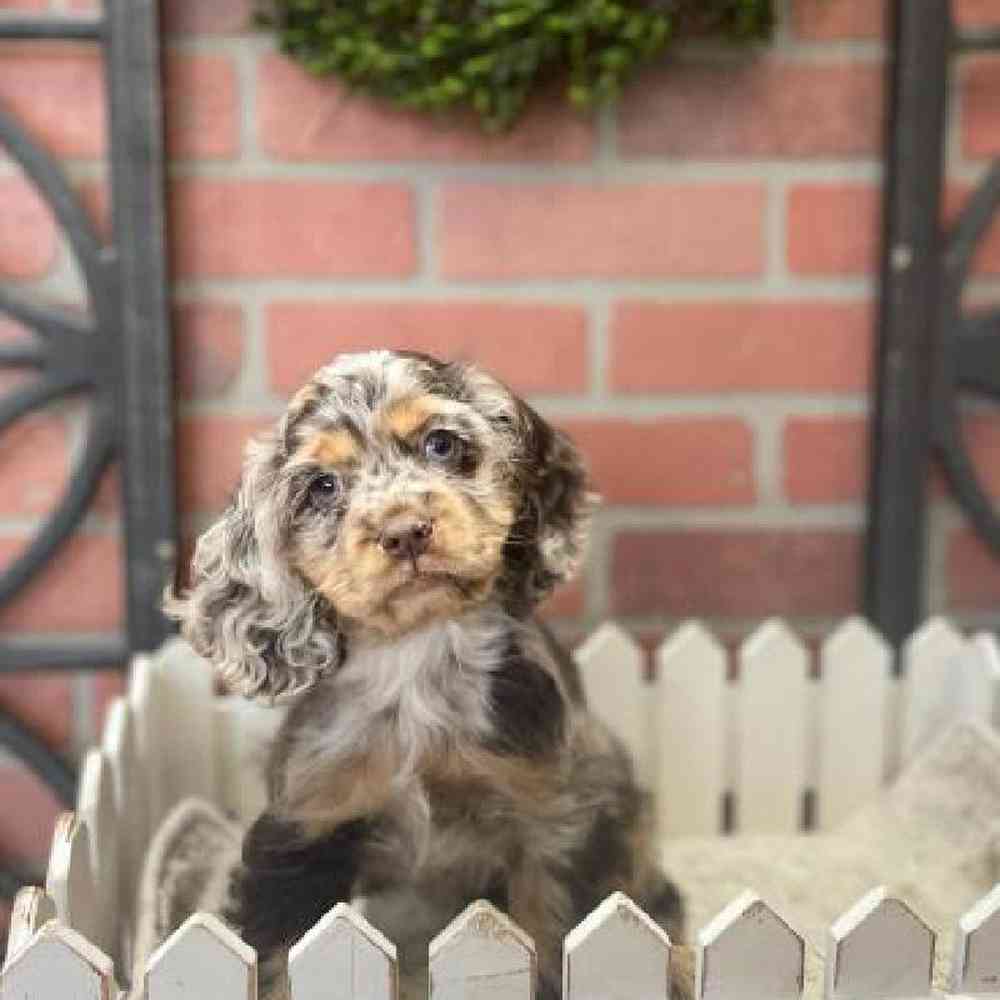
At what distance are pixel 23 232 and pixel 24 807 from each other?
0.50 metres

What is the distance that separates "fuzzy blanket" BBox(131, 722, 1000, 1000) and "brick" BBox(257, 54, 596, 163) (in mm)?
538

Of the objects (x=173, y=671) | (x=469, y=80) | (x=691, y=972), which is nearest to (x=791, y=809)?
(x=691, y=972)

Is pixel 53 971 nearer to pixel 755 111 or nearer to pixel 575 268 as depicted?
pixel 575 268

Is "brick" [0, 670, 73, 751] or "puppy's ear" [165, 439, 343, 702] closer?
"puppy's ear" [165, 439, 343, 702]

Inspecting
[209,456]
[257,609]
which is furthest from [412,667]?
[209,456]

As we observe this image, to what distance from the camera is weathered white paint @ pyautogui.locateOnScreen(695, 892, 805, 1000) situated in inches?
27.7

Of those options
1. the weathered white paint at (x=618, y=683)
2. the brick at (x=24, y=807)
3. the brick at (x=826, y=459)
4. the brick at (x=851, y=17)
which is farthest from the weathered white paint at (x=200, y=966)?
the brick at (x=851, y=17)

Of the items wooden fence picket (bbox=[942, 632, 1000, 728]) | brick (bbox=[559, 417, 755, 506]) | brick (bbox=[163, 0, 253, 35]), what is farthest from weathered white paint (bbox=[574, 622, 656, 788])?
brick (bbox=[163, 0, 253, 35])

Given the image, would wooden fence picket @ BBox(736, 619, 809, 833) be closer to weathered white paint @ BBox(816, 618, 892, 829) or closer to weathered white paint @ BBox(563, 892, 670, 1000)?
weathered white paint @ BBox(816, 618, 892, 829)

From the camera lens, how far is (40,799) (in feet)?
4.11

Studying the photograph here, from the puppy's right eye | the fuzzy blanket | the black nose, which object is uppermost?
the puppy's right eye

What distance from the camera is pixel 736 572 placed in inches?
49.3

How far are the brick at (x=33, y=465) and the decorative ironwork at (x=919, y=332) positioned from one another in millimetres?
691

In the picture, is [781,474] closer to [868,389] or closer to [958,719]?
[868,389]
